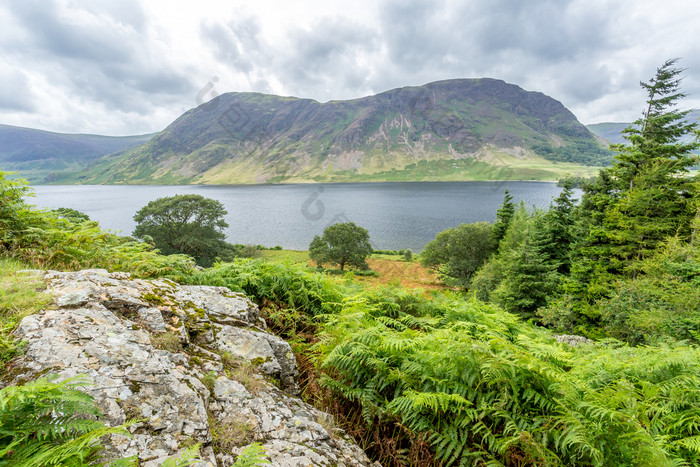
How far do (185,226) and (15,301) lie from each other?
3758 cm

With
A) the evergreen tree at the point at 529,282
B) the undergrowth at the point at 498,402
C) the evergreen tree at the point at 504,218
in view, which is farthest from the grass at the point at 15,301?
the evergreen tree at the point at 504,218

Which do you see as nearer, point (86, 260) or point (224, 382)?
point (224, 382)

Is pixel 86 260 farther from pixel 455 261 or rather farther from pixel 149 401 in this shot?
pixel 455 261

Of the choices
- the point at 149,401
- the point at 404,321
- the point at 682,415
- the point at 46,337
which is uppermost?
the point at 46,337

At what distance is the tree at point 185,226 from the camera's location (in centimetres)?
3428

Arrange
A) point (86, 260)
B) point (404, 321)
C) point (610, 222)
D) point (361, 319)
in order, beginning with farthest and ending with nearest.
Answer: point (610, 222) < point (404, 321) < point (86, 260) < point (361, 319)

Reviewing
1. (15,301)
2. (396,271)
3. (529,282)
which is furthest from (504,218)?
(15,301)

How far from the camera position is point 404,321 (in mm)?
6172

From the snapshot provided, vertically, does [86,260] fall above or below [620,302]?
above

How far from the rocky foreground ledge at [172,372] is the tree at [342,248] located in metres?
41.8

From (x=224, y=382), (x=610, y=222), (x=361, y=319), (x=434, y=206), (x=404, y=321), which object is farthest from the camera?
(x=434, y=206)

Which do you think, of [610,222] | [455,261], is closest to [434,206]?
[455,261]

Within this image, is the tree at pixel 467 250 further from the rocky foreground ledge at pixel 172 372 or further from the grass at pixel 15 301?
the grass at pixel 15 301

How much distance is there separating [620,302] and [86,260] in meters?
19.8
